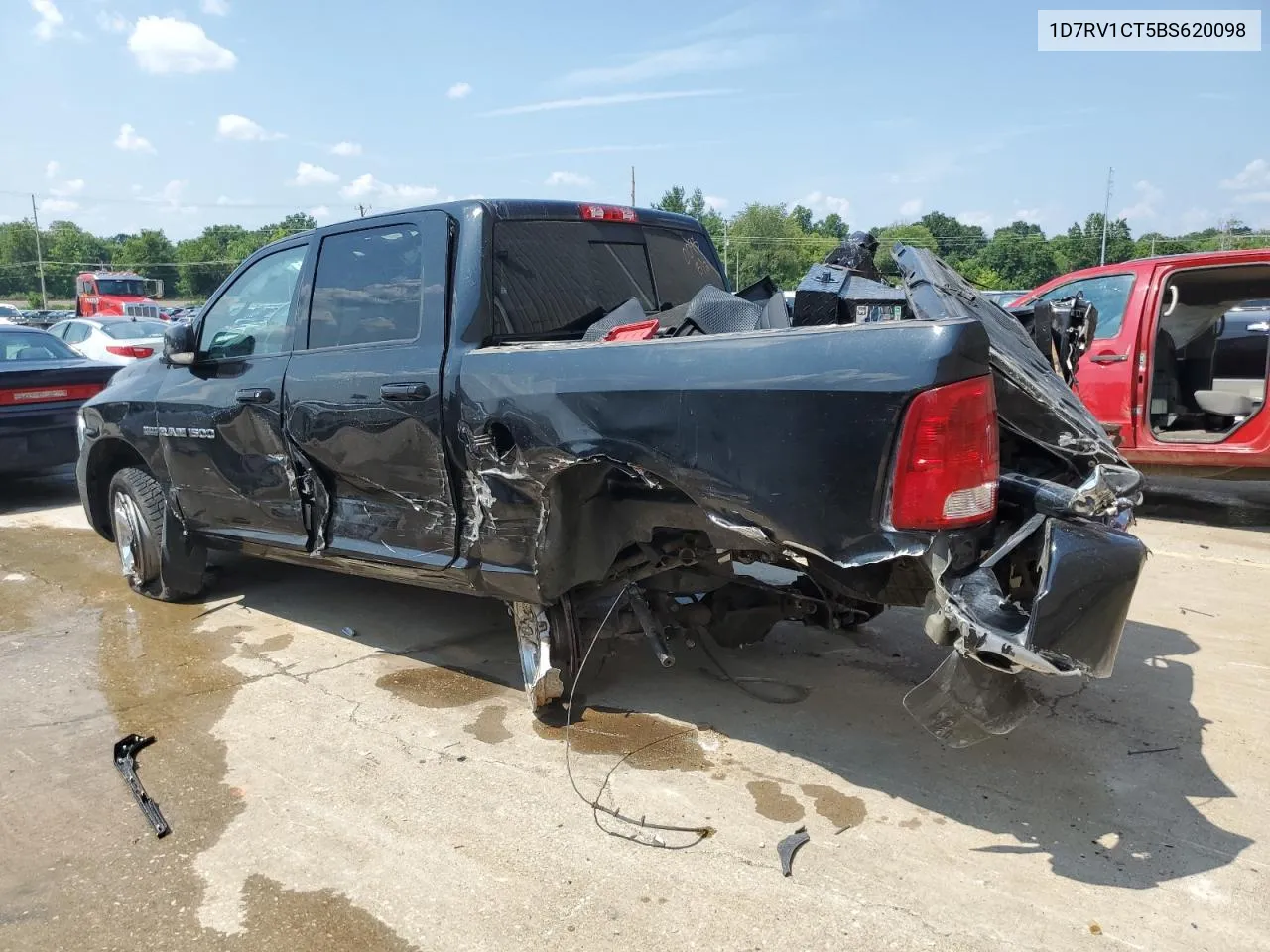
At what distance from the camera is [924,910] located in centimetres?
250

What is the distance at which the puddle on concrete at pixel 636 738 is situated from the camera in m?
3.40

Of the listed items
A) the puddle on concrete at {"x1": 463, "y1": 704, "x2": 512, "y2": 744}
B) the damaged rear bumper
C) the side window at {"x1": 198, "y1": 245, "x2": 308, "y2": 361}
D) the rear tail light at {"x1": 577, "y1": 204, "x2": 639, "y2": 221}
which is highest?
the rear tail light at {"x1": 577, "y1": 204, "x2": 639, "y2": 221}

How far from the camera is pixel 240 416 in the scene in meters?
4.41

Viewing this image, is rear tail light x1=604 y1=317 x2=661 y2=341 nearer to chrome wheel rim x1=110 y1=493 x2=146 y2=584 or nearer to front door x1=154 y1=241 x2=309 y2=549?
front door x1=154 y1=241 x2=309 y2=549

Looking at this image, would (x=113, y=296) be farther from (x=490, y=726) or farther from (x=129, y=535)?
(x=490, y=726)

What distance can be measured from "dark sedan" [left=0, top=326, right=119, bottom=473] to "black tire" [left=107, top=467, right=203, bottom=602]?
10.1 ft

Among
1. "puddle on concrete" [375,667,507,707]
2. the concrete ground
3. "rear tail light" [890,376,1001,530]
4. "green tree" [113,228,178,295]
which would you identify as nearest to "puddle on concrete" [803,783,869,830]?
the concrete ground

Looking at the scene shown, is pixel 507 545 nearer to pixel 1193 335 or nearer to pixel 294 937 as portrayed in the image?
pixel 294 937

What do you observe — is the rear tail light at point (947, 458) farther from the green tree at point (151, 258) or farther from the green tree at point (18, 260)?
the green tree at point (18, 260)

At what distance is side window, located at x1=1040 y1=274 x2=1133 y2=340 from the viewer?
23.5 ft

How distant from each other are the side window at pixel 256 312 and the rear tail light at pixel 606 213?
1.36m

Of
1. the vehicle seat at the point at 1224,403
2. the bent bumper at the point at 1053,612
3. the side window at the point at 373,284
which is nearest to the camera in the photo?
the bent bumper at the point at 1053,612

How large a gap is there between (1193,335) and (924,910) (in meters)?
7.12

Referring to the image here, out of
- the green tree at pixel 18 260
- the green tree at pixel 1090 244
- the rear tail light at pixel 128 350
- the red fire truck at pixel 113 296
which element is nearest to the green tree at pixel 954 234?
the green tree at pixel 1090 244
